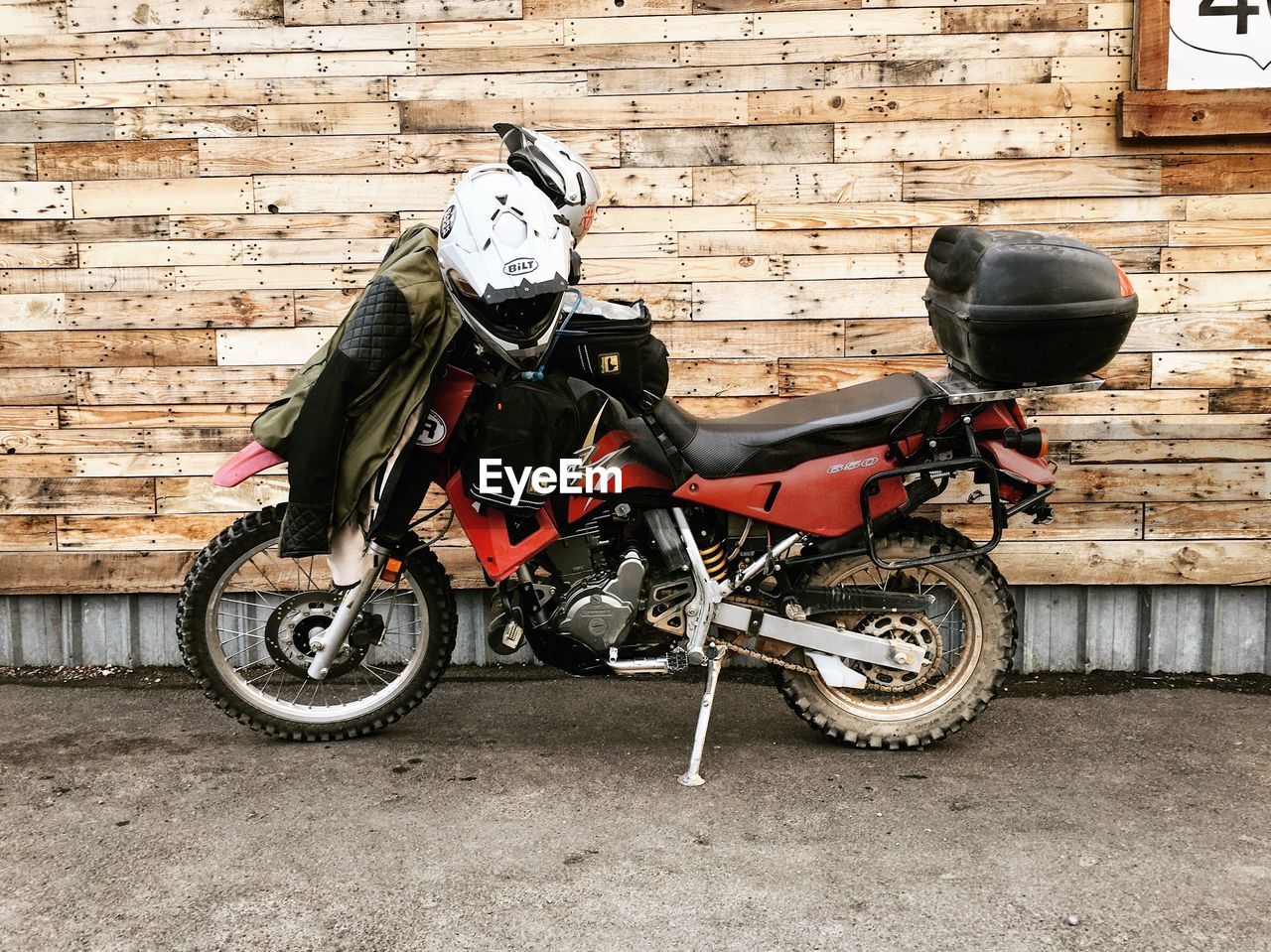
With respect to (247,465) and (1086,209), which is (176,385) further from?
(1086,209)

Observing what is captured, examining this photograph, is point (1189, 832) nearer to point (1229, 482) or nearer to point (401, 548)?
point (1229, 482)

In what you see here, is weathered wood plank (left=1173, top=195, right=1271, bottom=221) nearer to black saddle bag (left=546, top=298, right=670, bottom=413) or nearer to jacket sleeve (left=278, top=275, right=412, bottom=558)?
black saddle bag (left=546, top=298, right=670, bottom=413)

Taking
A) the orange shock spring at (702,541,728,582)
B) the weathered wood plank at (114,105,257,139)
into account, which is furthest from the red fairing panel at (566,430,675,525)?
the weathered wood plank at (114,105,257,139)

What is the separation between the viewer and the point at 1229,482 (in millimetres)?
4922

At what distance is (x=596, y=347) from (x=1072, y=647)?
256cm

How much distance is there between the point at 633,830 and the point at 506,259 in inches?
66.7

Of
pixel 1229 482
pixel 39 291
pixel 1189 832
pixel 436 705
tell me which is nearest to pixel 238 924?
pixel 436 705

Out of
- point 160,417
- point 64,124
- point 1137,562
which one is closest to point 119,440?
point 160,417

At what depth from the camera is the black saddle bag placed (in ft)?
12.3

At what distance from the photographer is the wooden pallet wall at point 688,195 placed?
4.80 metres

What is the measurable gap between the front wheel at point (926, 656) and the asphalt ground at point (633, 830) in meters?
0.12

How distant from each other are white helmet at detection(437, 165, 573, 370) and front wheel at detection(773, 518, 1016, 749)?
1273 mm

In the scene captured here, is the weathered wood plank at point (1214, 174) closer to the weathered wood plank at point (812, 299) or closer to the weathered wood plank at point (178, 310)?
the weathered wood plank at point (812, 299)

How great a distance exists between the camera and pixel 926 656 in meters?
4.18
